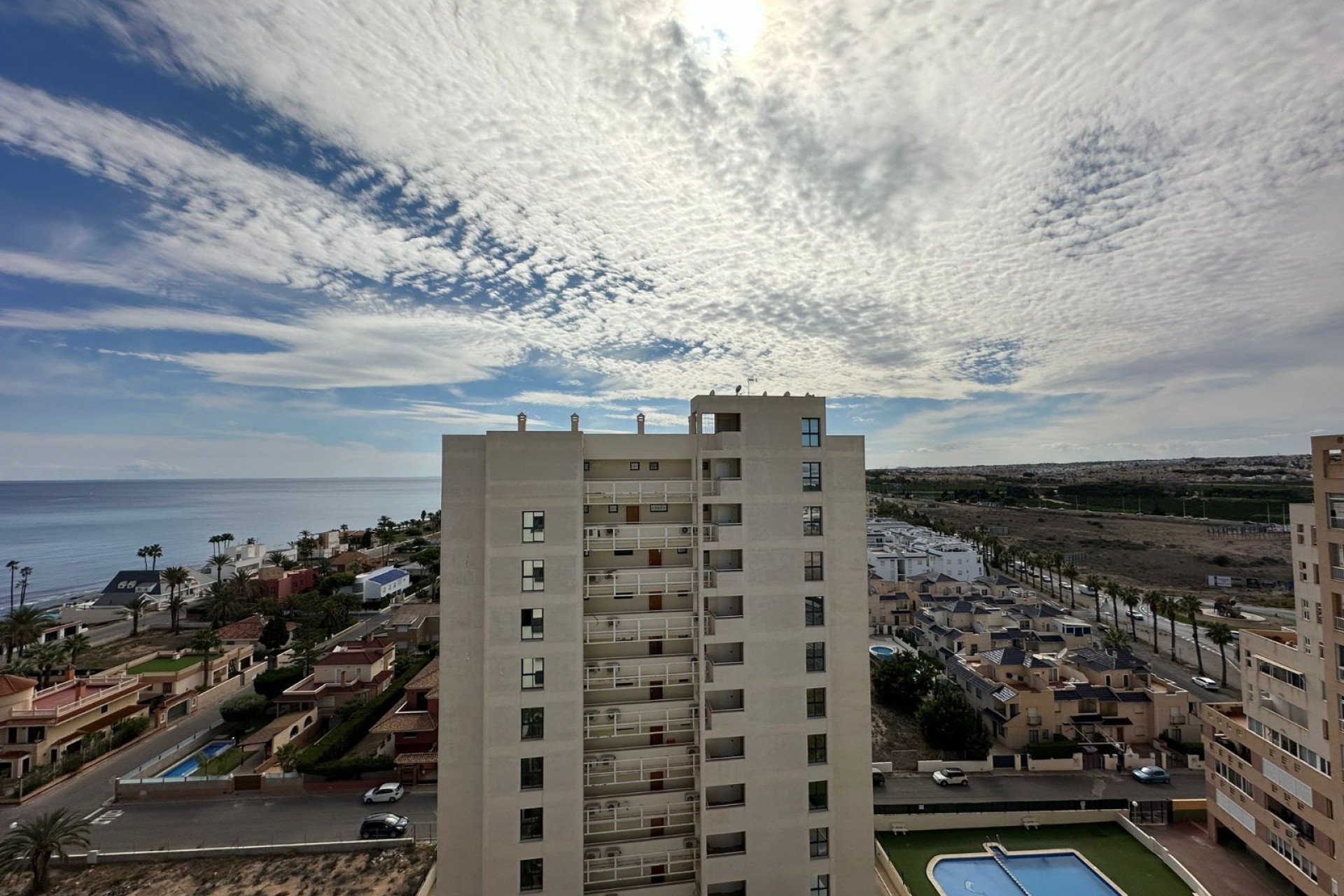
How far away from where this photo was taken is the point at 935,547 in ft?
303

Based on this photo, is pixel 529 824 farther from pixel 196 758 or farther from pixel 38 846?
pixel 196 758

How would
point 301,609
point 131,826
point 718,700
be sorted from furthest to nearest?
point 301,609
point 131,826
point 718,700

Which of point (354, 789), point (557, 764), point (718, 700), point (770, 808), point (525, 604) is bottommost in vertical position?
point (354, 789)

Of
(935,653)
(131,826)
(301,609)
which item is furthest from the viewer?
(301,609)

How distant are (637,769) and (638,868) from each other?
11.3ft

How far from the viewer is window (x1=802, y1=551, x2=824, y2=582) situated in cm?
2239

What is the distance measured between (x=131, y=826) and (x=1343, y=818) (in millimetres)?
58530

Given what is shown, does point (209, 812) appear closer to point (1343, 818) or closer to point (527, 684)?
point (527, 684)

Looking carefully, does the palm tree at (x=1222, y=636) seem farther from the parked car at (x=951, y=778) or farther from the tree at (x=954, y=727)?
the parked car at (x=951, y=778)

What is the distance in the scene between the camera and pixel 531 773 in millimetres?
20172

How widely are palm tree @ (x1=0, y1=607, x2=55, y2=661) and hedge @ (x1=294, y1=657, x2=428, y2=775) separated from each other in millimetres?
38730

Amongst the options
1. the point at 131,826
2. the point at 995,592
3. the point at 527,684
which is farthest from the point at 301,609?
the point at 995,592

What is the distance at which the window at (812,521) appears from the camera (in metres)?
22.4

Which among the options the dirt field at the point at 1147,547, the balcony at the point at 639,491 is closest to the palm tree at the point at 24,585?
the balcony at the point at 639,491
